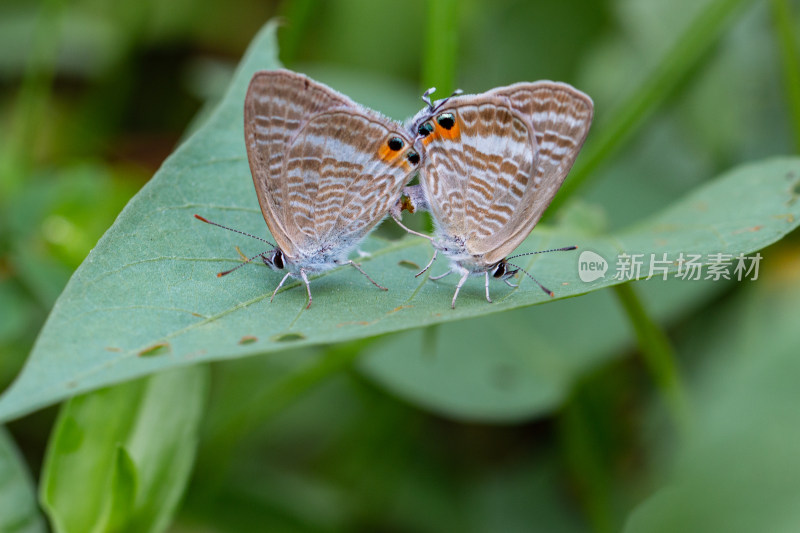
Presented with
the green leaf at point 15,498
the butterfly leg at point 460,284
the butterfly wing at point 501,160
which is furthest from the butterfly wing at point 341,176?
the green leaf at point 15,498

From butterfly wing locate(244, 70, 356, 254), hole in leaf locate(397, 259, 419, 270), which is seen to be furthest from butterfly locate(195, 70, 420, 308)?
hole in leaf locate(397, 259, 419, 270)

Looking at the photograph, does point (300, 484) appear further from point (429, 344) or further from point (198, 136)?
point (198, 136)

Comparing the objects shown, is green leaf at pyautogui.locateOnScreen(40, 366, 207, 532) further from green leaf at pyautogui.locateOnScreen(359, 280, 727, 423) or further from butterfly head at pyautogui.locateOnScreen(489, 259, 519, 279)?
green leaf at pyautogui.locateOnScreen(359, 280, 727, 423)

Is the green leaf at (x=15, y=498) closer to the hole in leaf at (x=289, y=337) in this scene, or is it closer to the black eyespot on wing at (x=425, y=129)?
the hole in leaf at (x=289, y=337)

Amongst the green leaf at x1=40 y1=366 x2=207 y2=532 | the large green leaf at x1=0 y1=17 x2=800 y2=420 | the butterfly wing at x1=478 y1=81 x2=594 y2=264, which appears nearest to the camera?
the large green leaf at x1=0 y1=17 x2=800 y2=420

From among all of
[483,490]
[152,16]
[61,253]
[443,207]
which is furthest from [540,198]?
[152,16]

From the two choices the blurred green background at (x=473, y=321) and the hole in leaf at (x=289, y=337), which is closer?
the hole in leaf at (x=289, y=337)

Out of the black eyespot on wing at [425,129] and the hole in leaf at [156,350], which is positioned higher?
the black eyespot on wing at [425,129]
